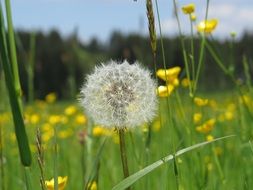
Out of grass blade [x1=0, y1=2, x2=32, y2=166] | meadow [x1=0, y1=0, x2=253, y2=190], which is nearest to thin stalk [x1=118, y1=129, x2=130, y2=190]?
meadow [x1=0, y1=0, x2=253, y2=190]

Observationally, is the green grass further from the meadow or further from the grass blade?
the grass blade

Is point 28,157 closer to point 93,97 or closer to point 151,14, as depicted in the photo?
point 151,14

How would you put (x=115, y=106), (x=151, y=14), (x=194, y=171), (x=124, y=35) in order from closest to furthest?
(x=151, y=14) → (x=115, y=106) → (x=194, y=171) → (x=124, y=35)

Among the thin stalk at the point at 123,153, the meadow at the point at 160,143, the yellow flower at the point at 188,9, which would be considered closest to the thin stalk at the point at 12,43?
the meadow at the point at 160,143

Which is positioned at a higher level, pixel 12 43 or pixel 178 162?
pixel 12 43

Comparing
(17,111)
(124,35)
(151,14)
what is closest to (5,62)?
(17,111)

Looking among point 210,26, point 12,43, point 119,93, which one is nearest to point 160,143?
point 210,26

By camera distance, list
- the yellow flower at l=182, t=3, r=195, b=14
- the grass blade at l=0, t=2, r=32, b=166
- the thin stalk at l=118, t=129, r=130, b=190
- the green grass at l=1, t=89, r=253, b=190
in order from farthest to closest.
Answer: the yellow flower at l=182, t=3, r=195, b=14
the green grass at l=1, t=89, r=253, b=190
the thin stalk at l=118, t=129, r=130, b=190
the grass blade at l=0, t=2, r=32, b=166

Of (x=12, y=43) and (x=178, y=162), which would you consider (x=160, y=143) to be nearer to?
(x=178, y=162)
